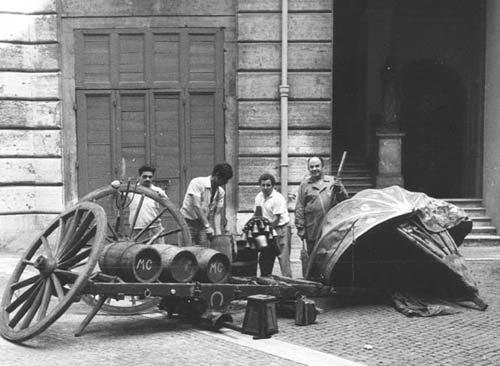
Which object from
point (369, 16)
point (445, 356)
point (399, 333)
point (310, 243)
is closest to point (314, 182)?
point (310, 243)

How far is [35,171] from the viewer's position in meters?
12.4

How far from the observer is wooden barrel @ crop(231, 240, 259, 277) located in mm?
7930

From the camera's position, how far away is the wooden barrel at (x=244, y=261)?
7930 mm

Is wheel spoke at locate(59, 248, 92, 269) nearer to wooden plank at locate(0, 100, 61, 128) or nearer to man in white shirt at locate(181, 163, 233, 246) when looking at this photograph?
man in white shirt at locate(181, 163, 233, 246)

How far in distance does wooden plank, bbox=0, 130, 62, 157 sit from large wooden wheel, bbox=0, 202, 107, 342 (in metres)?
5.39

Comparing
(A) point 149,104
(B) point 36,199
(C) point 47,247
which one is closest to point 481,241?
(A) point 149,104

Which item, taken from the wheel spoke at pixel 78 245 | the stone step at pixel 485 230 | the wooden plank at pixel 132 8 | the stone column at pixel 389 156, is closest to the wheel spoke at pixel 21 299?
the wheel spoke at pixel 78 245

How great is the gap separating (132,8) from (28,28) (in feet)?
6.25

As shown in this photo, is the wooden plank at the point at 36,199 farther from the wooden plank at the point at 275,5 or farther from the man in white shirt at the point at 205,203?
the wooden plank at the point at 275,5

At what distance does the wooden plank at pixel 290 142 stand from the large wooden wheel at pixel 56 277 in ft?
18.4

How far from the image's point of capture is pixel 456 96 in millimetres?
16094

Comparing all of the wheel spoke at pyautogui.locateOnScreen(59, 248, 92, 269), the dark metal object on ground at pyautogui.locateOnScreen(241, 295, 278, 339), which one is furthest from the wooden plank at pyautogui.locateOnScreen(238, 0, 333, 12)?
the dark metal object on ground at pyautogui.locateOnScreen(241, 295, 278, 339)

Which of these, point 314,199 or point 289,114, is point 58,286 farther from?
point 289,114

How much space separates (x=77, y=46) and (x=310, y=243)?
604cm
